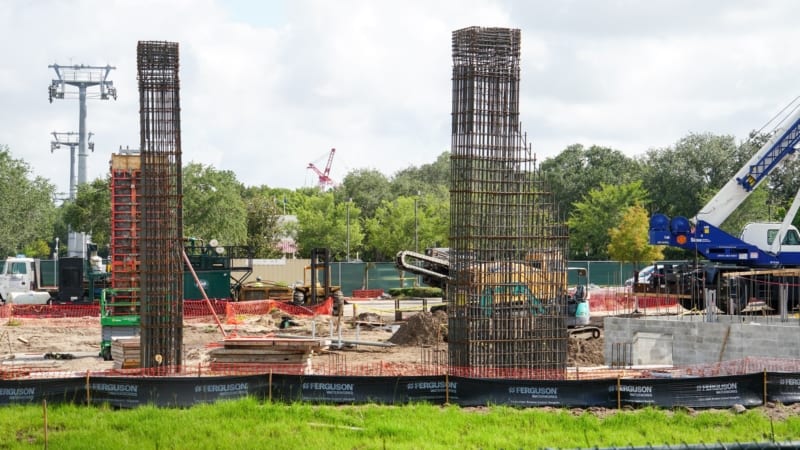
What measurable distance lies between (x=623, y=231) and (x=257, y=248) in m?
33.5

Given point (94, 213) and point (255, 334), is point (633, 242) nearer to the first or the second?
point (94, 213)

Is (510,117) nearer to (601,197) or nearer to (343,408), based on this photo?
(343,408)

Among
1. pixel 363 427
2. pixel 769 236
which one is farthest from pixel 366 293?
pixel 363 427

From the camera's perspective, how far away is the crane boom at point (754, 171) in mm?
34188

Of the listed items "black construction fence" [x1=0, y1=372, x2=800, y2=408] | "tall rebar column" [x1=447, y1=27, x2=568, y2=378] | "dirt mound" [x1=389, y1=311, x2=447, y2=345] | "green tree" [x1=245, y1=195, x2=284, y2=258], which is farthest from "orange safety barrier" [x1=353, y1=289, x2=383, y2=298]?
"black construction fence" [x1=0, y1=372, x2=800, y2=408]

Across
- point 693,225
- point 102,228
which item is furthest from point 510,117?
point 102,228

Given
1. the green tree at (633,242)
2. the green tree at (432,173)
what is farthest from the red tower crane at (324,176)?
the green tree at (633,242)

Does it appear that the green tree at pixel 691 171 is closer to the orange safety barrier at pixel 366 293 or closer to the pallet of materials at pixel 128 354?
the orange safety barrier at pixel 366 293

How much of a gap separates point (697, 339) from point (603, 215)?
186ft

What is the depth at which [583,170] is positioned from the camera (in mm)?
101250

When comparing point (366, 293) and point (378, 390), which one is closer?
point (378, 390)

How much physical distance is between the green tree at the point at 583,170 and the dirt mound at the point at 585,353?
6324 cm

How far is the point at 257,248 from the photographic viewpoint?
292ft

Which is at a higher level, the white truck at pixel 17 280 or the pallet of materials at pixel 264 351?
the white truck at pixel 17 280
